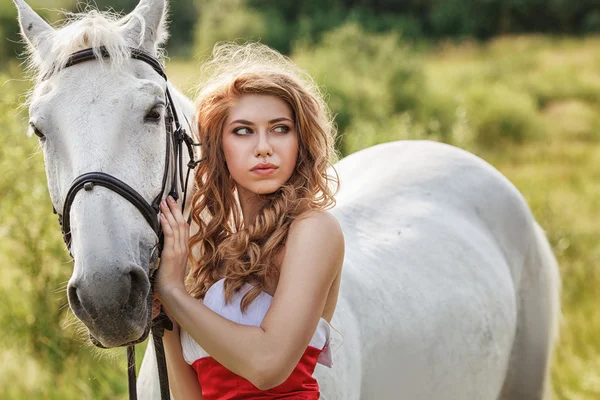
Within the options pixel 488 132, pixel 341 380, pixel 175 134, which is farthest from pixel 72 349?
pixel 488 132

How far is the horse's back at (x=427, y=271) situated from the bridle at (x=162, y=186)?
2.00ft

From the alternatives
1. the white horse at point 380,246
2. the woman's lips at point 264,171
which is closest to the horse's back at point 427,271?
the white horse at point 380,246

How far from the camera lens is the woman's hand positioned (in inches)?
72.3

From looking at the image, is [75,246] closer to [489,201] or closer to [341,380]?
[341,380]

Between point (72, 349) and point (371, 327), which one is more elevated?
point (371, 327)

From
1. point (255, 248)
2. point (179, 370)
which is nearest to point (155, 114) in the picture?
point (255, 248)

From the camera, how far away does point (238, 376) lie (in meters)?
1.82

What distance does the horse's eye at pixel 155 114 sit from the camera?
6.24ft

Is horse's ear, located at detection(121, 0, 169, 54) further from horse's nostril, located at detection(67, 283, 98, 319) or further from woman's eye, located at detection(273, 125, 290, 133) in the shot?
horse's nostril, located at detection(67, 283, 98, 319)

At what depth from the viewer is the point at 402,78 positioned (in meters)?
14.5

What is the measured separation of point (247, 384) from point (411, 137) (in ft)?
20.2

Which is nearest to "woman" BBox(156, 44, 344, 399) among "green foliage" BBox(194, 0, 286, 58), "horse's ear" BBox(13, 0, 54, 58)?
"horse's ear" BBox(13, 0, 54, 58)

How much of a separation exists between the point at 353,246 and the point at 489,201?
3.29 feet

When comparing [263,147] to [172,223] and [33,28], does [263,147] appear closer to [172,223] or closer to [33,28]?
[172,223]
